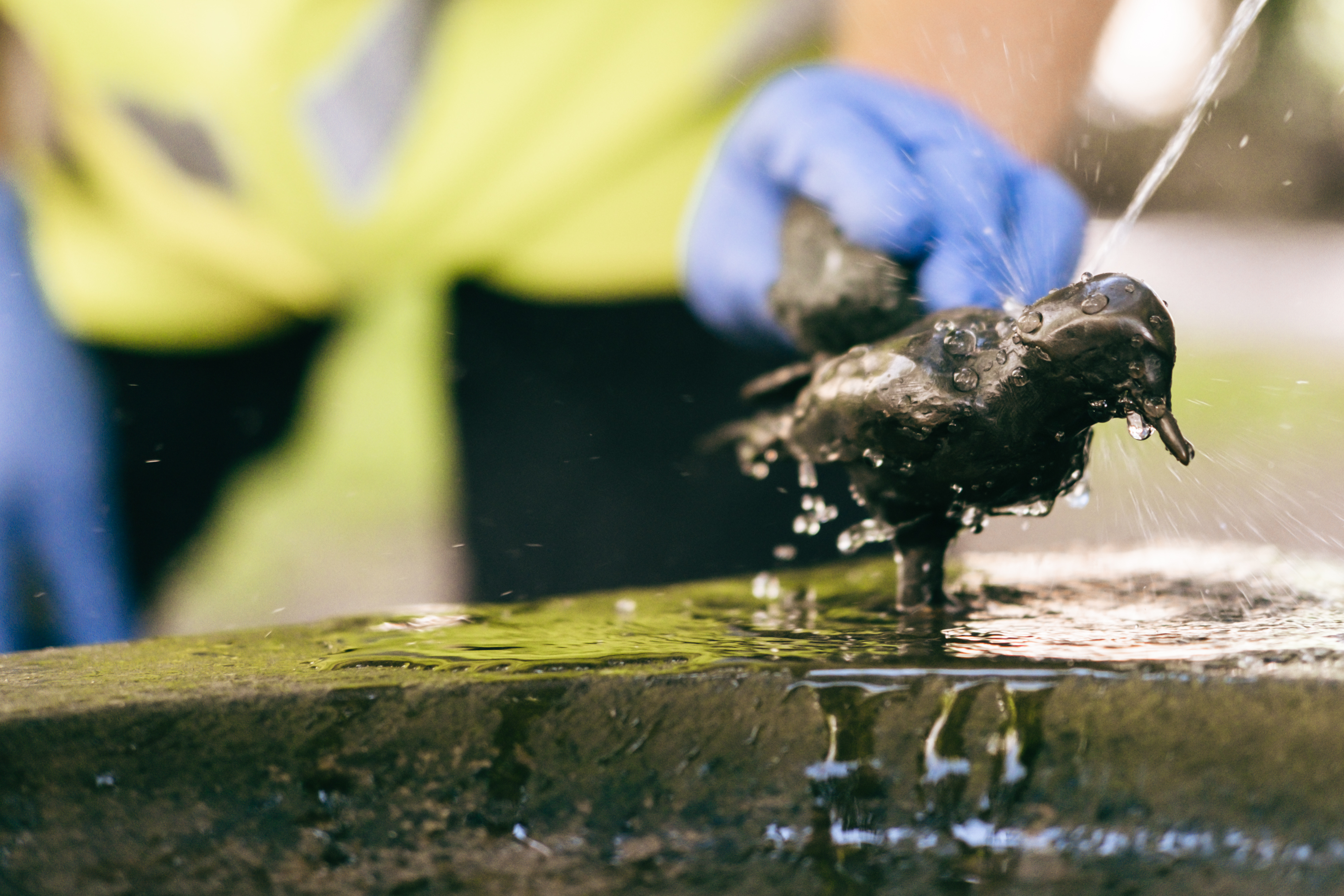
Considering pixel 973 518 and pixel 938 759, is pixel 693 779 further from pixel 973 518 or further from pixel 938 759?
pixel 973 518

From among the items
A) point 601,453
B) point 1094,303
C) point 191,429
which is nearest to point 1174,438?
point 1094,303

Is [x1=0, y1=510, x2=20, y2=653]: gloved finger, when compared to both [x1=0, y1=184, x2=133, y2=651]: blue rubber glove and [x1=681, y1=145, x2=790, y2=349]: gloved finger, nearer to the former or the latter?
[x1=0, y1=184, x2=133, y2=651]: blue rubber glove

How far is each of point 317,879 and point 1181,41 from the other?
10.2 meters

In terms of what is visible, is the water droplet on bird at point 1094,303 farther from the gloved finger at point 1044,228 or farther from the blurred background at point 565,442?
the gloved finger at point 1044,228

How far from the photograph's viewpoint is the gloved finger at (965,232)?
4.96 feet

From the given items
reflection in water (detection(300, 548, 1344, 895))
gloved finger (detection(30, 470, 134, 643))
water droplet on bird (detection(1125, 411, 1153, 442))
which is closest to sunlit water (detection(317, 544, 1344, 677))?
reflection in water (detection(300, 548, 1344, 895))

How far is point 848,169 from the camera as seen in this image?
162 centimetres

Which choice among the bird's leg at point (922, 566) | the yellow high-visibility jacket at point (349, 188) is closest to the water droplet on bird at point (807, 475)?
the bird's leg at point (922, 566)

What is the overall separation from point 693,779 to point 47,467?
1773mm

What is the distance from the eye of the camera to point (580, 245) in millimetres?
2311

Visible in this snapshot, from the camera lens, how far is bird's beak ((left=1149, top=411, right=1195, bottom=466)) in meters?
0.98

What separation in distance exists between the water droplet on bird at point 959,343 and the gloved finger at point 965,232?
0.39 m

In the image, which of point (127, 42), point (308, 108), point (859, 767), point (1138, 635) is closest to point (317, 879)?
point (859, 767)

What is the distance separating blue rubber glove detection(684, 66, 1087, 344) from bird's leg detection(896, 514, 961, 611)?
0.32 m
